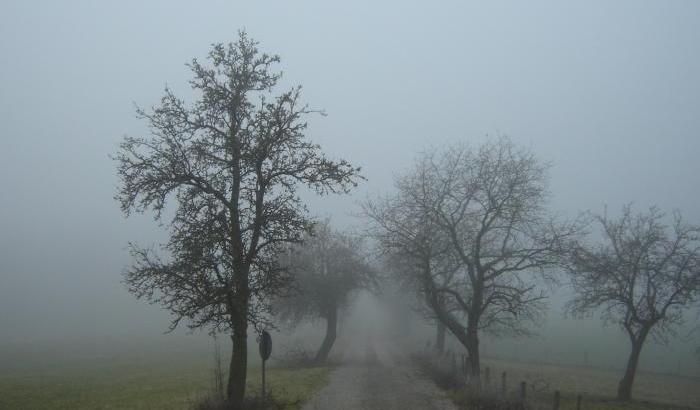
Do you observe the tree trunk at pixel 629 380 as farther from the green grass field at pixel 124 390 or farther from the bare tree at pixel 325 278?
the bare tree at pixel 325 278

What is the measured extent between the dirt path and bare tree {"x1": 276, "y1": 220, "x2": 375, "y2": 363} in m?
7.31

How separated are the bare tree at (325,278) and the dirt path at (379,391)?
7309 millimetres

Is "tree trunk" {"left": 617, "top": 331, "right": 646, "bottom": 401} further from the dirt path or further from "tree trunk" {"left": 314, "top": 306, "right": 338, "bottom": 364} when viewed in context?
"tree trunk" {"left": 314, "top": 306, "right": 338, "bottom": 364}

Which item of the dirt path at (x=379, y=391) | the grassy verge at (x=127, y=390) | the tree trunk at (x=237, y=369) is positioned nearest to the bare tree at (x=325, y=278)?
the dirt path at (x=379, y=391)

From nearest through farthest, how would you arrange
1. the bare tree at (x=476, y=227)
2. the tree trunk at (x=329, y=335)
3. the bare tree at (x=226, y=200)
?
the bare tree at (x=226, y=200) < the bare tree at (x=476, y=227) < the tree trunk at (x=329, y=335)

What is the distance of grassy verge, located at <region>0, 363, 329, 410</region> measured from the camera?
67.6 feet

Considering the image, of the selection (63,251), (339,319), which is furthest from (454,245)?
(63,251)

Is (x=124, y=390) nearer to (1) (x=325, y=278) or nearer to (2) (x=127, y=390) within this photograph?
(2) (x=127, y=390)

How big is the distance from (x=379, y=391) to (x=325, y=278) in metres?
17.1

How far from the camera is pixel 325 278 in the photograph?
1519 inches

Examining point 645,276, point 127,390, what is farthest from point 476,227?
point 127,390

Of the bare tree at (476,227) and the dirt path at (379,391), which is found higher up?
the bare tree at (476,227)

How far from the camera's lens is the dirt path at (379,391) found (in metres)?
18.7

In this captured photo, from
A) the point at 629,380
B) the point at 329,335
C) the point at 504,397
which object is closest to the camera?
the point at 504,397
